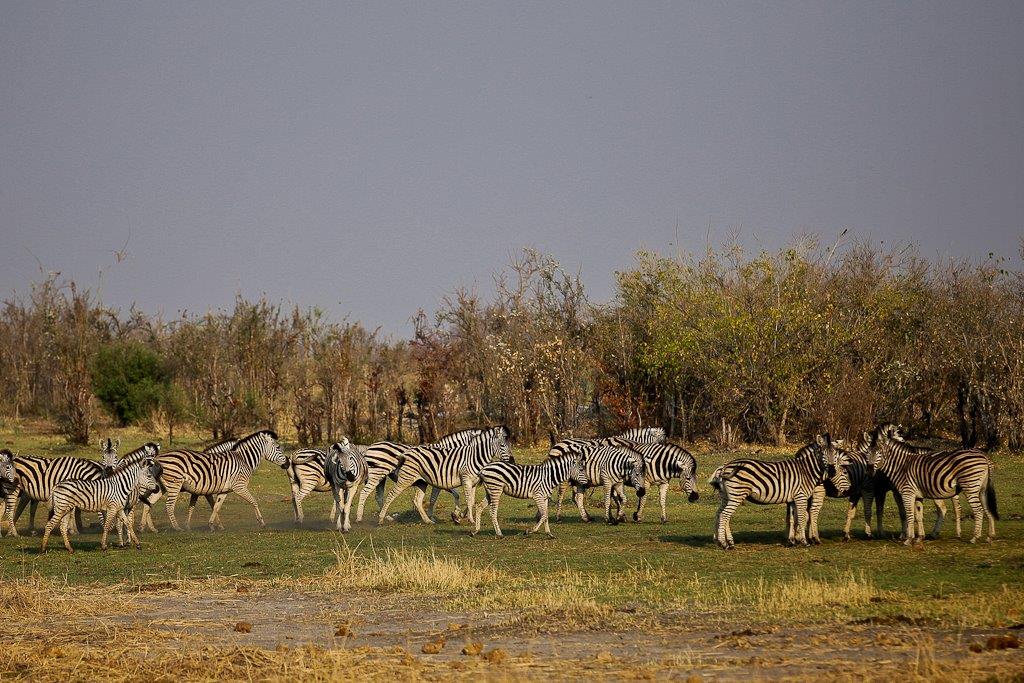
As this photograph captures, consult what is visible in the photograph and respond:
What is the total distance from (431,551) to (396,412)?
69.9ft

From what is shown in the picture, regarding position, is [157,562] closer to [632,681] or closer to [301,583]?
[301,583]

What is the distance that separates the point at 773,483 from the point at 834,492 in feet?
5.24

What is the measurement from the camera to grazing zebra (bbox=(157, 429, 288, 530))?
20750 mm

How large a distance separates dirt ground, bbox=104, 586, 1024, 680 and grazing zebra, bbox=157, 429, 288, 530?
7.50m

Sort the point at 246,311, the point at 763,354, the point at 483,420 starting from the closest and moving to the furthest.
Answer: the point at 763,354 → the point at 483,420 → the point at 246,311

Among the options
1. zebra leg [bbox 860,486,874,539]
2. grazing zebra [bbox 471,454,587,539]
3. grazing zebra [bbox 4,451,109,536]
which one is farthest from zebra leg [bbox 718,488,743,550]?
grazing zebra [bbox 4,451,109,536]

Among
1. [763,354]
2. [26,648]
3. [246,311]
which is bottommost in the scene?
[26,648]

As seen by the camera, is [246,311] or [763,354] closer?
[763,354]

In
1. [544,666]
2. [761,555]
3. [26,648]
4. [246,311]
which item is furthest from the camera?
[246,311]

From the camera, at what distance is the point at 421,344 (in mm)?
40406

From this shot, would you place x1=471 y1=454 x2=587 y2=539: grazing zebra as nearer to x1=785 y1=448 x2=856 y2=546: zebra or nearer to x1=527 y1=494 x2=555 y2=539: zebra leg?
x1=527 y1=494 x2=555 y2=539: zebra leg

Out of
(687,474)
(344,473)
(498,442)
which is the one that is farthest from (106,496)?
(687,474)

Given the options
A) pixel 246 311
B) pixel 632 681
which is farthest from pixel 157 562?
pixel 246 311

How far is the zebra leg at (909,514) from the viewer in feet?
55.1
